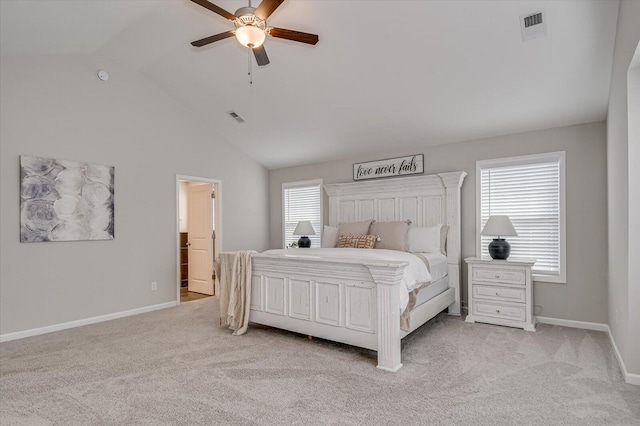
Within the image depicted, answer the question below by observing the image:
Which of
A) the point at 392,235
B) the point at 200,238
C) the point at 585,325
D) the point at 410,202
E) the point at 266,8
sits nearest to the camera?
the point at 266,8

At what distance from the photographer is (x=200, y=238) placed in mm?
6371

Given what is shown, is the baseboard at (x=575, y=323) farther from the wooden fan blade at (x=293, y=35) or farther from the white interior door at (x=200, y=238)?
the white interior door at (x=200, y=238)

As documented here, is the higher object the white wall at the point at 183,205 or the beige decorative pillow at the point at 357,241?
the white wall at the point at 183,205

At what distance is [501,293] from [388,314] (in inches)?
74.3

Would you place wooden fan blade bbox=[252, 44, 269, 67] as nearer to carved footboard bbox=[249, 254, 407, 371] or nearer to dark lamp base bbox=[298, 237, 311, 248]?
carved footboard bbox=[249, 254, 407, 371]

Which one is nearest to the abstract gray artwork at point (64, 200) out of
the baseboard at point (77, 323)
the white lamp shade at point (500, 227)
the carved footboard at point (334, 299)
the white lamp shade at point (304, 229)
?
the baseboard at point (77, 323)

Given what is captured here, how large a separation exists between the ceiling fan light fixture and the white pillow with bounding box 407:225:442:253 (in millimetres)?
3030

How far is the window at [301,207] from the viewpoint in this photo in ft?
21.0

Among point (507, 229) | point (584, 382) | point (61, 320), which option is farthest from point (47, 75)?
point (584, 382)

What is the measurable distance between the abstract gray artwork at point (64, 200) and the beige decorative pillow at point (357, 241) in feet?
10.0

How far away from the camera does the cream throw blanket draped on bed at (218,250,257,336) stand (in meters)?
3.93

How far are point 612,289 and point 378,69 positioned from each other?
10.3 ft

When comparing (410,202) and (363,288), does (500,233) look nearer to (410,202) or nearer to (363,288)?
(410,202)

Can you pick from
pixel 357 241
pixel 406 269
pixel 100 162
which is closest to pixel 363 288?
pixel 406 269
